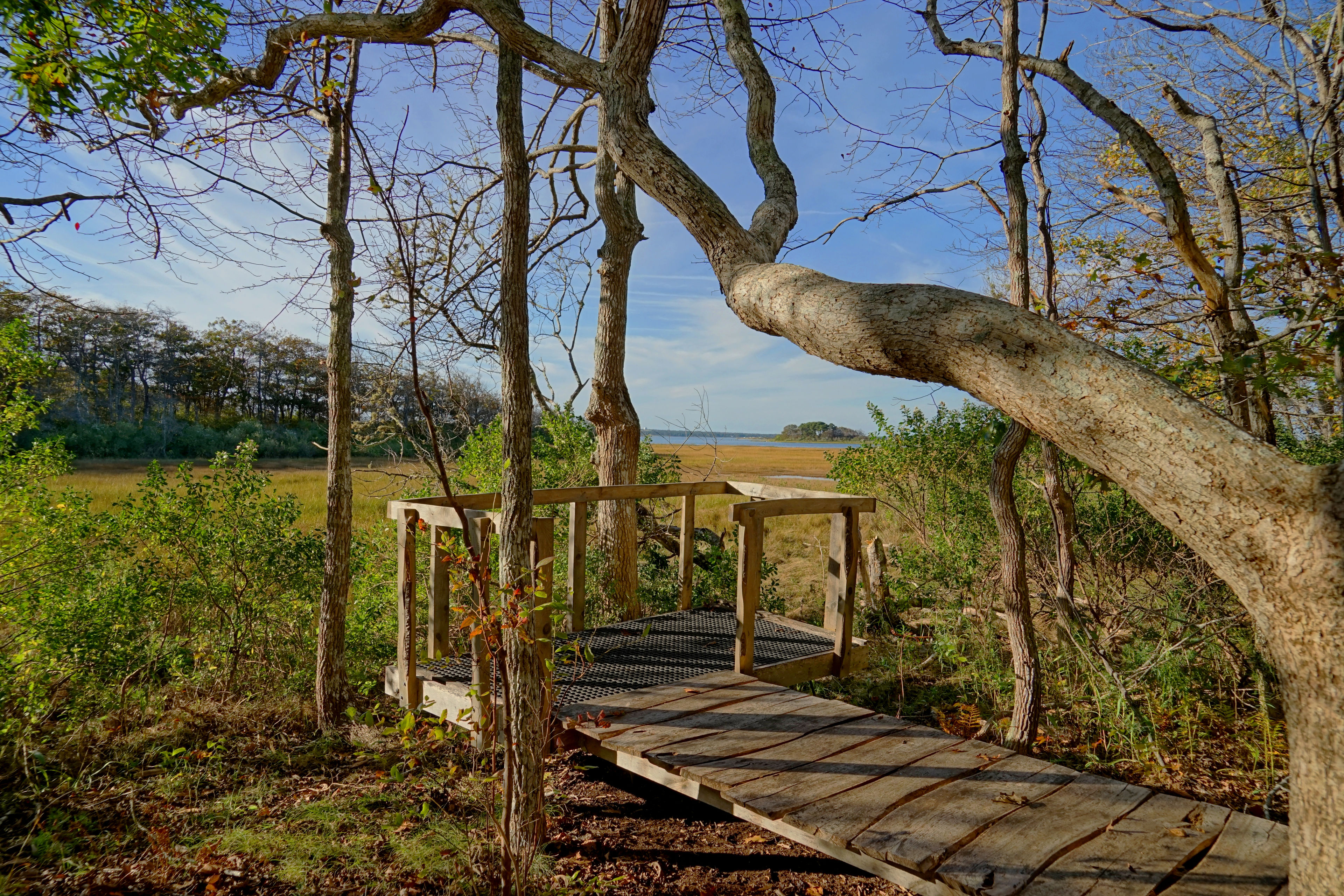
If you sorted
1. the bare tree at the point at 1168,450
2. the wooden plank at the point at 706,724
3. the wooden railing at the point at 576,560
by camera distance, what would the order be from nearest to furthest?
1. the bare tree at the point at 1168,450
2. the wooden plank at the point at 706,724
3. the wooden railing at the point at 576,560

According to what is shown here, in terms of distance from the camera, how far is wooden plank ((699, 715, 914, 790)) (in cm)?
314

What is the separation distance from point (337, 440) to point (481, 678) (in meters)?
2.27

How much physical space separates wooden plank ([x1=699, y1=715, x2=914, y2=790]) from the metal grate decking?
88 cm

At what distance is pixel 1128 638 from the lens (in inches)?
220

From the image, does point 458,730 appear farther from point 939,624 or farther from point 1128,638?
point 1128,638

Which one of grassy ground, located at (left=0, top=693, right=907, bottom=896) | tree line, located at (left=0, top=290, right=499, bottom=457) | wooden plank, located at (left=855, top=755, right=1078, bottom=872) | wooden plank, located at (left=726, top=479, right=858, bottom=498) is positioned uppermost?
tree line, located at (left=0, top=290, right=499, bottom=457)

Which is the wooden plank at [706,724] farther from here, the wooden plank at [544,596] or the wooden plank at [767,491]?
the wooden plank at [767,491]

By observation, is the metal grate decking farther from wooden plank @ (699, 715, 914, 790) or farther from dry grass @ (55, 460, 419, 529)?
dry grass @ (55, 460, 419, 529)

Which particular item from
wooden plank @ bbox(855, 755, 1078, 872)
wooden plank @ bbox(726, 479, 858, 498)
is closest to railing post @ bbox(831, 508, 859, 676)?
wooden plank @ bbox(726, 479, 858, 498)

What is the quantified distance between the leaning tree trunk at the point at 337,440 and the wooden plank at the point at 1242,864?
15.8 feet

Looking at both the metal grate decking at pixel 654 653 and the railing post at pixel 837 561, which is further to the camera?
the railing post at pixel 837 561

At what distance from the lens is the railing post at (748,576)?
14.3ft

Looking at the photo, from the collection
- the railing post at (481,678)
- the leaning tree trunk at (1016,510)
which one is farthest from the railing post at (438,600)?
the leaning tree trunk at (1016,510)

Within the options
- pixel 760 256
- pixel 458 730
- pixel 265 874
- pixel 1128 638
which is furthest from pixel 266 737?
pixel 1128 638
